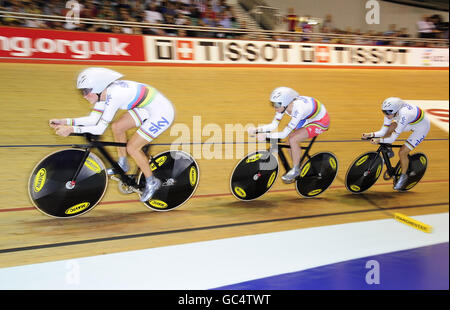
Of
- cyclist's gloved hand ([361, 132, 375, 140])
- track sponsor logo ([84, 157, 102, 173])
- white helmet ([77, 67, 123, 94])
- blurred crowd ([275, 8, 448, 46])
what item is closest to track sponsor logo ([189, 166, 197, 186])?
track sponsor logo ([84, 157, 102, 173])

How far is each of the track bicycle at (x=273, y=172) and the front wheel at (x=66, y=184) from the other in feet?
3.59

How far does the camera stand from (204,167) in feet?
10.8

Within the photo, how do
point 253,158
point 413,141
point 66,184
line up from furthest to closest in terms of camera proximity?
point 413,141
point 253,158
point 66,184

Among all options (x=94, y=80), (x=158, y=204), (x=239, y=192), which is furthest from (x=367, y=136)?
(x=94, y=80)

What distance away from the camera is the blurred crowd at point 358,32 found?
2871mm

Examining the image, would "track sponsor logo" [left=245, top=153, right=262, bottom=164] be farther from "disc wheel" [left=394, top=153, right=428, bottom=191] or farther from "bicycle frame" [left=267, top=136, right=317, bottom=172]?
"disc wheel" [left=394, top=153, right=428, bottom=191]

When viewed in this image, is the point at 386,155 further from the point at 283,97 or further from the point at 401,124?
the point at 283,97

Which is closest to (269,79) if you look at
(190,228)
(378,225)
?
(378,225)

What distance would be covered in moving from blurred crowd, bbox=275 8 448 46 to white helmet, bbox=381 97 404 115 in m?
0.57

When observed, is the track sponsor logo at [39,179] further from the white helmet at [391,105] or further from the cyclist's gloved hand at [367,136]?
the white helmet at [391,105]

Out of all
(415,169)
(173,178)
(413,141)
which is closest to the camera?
(173,178)

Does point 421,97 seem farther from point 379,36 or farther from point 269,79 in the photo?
point 269,79

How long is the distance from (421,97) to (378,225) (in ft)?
4.41

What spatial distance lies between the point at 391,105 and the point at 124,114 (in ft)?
7.15
